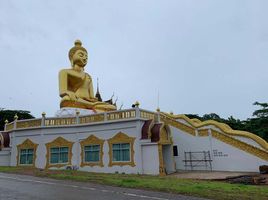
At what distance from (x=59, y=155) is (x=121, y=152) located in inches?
195

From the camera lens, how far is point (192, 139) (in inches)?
800

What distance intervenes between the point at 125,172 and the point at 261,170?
8145 mm

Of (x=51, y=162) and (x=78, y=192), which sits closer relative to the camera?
(x=78, y=192)

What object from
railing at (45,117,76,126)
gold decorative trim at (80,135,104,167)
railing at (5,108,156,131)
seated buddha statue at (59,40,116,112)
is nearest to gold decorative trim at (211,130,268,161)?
railing at (5,108,156,131)

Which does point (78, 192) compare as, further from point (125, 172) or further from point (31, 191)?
point (125, 172)

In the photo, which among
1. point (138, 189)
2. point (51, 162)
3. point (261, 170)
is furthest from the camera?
point (51, 162)

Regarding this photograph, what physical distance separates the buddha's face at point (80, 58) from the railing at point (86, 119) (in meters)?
6.99

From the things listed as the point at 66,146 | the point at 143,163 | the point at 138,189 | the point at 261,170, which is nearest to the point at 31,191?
the point at 138,189

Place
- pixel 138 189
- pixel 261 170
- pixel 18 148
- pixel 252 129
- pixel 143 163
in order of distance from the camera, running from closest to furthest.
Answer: pixel 138 189 → pixel 261 170 → pixel 143 163 → pixel 18 148 → pixel 252 129

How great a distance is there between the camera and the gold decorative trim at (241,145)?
17219 millimetres

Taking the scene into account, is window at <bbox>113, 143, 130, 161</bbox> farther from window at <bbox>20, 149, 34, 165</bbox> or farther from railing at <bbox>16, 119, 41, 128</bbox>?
window at <bbox>20, 149, 34, 165</bbox>

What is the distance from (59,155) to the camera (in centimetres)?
2027

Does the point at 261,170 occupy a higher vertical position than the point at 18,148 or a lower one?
lower

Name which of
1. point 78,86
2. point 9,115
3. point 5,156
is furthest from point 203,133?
point 9,115
